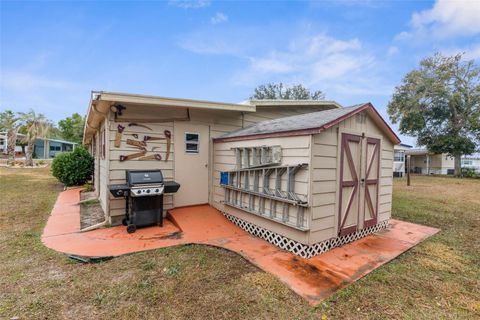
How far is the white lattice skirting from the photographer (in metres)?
3.77

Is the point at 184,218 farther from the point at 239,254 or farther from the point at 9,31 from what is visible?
the point at 9,31

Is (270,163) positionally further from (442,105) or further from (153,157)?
(442,105)

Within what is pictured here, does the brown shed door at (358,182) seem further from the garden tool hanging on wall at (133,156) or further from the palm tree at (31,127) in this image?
the palm tree at (31,127)

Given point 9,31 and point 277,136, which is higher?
point 9,31

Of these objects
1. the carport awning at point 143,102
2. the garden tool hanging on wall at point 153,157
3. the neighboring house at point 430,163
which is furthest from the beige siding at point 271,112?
the neighboring house at point 430,163

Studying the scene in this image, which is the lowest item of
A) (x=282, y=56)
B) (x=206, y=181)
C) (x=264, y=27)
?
(x=206, y=181)

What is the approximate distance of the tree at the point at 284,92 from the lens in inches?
1093

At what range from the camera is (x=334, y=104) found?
859cm

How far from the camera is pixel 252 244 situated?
4.22 metres

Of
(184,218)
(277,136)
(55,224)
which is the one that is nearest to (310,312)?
(277,136)

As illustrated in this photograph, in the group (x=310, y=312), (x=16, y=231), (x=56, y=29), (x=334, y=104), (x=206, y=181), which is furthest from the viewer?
(x=56, y=29)

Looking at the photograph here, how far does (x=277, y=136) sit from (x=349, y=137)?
1.27m

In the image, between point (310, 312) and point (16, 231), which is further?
point (16, 231)

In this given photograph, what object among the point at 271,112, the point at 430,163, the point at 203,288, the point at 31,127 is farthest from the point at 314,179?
the point at 430,163
